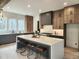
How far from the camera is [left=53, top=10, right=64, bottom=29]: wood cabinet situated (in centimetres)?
714

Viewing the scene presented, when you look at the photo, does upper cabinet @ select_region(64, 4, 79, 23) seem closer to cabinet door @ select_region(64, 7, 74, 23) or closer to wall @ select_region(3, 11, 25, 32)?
cabinet door @ select_region(64, 7, 74, 23)

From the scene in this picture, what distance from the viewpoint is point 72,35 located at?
6734 millimetres

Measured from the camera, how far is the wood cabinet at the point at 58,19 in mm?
7139

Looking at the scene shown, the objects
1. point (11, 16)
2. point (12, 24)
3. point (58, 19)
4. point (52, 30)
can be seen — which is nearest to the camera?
point (58, 19)

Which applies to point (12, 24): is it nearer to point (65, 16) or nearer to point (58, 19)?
point (58, 19)

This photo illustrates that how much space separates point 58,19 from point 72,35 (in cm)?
161

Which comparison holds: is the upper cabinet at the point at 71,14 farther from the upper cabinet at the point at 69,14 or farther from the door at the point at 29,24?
the door at the point at 29,24

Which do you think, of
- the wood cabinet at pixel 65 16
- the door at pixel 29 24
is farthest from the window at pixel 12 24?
the wood cabinet at pixel 65 16

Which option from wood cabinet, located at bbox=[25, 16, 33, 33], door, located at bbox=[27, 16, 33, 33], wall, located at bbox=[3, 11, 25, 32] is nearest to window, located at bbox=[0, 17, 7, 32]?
wall, located at bbox=[3, 11, 25, 32]

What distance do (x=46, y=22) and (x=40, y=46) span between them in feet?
14.4

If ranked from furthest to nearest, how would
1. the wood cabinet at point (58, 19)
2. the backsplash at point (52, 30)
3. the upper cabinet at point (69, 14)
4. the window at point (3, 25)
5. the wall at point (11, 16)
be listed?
the wall at point (11, 16) → the window at point (3, 25) → the backsplash at point (52, 30) → the wood cabinet at point (58, 19) → the upper cabinet at point (69, 14)

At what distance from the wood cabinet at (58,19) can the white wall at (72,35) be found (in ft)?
1.97

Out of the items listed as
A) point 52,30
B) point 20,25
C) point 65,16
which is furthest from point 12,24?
point 65,16

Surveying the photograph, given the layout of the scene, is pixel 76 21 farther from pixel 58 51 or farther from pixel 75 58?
pixel 58 51
